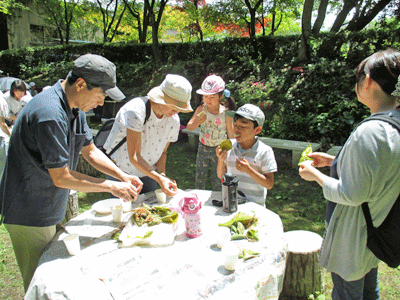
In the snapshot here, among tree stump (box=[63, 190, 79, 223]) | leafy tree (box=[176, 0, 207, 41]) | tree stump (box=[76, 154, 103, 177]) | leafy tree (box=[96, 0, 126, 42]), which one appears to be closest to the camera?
tree stump (box=[63, 190, 79, 223])

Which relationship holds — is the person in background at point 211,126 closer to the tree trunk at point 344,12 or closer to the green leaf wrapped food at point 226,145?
the green leaf wrapped food at point 226,145

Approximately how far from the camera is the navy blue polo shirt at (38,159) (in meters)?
1.69

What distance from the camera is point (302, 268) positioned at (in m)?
2.56

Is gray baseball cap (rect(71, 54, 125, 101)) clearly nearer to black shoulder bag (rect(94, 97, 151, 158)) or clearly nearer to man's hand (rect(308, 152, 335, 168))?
black shoulder bag (rect(94, 97, 151, 158))

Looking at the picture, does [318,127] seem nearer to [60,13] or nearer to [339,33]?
[339,33]

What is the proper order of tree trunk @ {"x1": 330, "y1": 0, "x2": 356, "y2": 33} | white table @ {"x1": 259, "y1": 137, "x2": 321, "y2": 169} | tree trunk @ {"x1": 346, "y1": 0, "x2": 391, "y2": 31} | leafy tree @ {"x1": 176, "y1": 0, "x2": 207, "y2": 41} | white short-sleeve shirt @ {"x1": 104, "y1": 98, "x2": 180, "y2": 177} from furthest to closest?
leafy tree @ {"x1": 176, "y1": 0, "x2": 207, "y2": 41} → tree trunk @ {"x1": 346, "y1": 0, "x2": 391, "y2": 31} → tree trunk @ {"x1": 330, "y1": 0, "x2": 356, "y2": 33} → white table @ {"x1": 259, "y1": 137, "x2": 321, "y2": 169} → white short-sleeve shirt @ {"x1": 104, "y1": 98, "x2": 180, "y2": 177}

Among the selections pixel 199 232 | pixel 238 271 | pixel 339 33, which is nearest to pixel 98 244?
pixel 199 232

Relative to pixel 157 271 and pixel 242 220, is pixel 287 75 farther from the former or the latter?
pixel 157 271

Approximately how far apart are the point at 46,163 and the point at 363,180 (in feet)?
5.95

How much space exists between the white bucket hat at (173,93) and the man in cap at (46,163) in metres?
0.69

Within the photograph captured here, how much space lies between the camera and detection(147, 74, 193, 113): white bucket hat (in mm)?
2518

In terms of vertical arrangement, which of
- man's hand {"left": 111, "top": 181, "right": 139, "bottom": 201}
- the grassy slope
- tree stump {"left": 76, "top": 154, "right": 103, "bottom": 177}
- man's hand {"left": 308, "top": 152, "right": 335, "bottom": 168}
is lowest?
the grassy slope

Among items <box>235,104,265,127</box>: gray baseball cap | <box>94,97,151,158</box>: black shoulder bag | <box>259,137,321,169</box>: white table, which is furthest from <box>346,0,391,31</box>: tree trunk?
<box>94,97,151,158</box>: black shoulder bag

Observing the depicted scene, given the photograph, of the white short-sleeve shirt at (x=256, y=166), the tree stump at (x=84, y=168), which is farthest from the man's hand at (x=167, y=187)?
the tree stump at (x=84, y=168)
